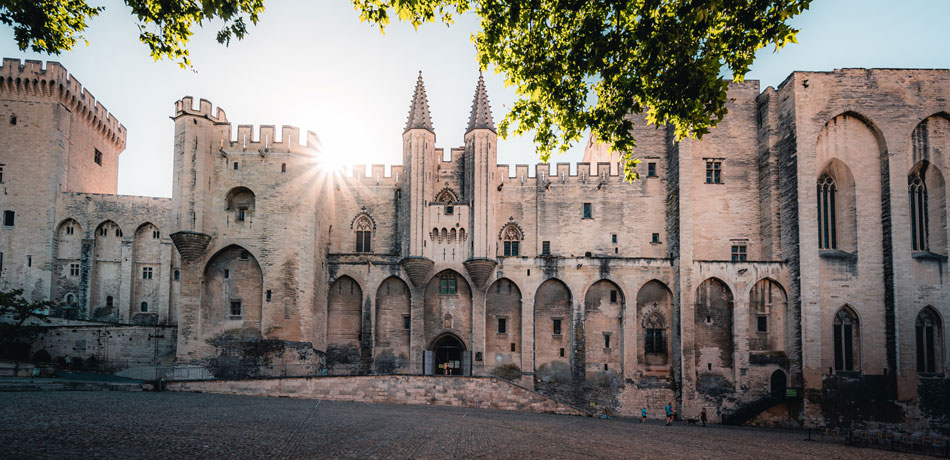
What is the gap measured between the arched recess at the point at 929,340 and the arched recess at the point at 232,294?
33.4m

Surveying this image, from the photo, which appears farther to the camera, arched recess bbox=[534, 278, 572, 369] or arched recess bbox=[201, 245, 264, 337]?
arched recess bbox=[534, 278, 572, 369]

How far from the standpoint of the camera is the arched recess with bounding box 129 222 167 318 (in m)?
36.9

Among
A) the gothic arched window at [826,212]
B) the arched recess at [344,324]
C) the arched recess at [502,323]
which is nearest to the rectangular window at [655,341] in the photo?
the arched recess at [502,323]

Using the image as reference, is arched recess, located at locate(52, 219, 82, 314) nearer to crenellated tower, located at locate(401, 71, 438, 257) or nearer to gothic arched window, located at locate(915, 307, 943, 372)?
crenellated tower, located at locate(401, 71, 438, 257)

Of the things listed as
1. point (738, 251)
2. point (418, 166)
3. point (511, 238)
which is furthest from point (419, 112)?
point (738, 251)

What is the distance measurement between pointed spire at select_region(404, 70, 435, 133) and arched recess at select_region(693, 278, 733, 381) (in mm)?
17326

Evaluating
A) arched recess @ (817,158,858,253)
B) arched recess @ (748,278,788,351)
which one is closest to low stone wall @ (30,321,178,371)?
arched recess @ (748,278,788,351)

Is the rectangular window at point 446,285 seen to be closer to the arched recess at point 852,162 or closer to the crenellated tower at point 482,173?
the crenellated tower at point 482,173

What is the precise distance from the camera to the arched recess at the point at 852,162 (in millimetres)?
30250

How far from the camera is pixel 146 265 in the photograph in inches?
1463

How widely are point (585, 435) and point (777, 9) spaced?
1222 centimetres

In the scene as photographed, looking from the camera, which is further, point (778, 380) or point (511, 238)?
point (511, 238)

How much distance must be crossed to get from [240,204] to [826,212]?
31.7 m

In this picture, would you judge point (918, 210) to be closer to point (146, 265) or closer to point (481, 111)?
point (481, 111)
